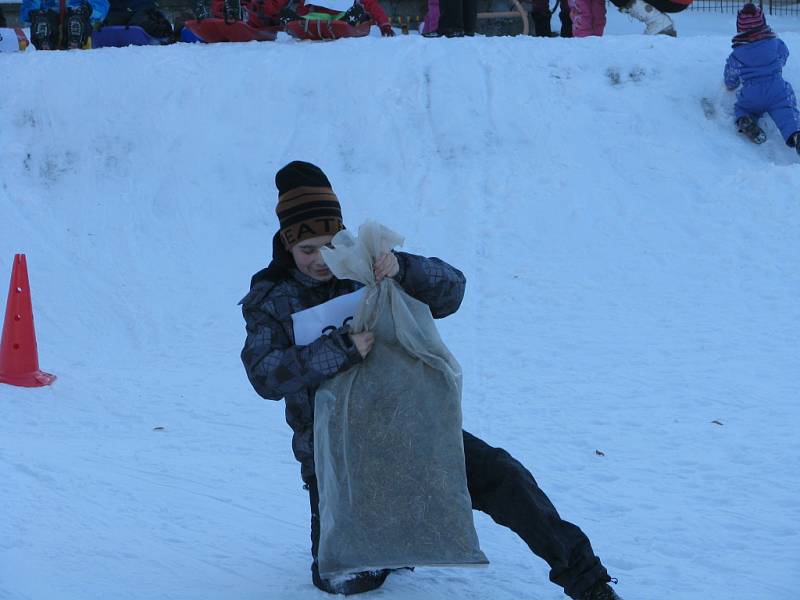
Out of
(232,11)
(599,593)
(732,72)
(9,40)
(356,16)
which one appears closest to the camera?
(599,593)

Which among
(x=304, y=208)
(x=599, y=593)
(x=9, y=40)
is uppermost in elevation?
(x=9, y=40)

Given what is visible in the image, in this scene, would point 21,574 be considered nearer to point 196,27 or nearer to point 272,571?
point 272,571

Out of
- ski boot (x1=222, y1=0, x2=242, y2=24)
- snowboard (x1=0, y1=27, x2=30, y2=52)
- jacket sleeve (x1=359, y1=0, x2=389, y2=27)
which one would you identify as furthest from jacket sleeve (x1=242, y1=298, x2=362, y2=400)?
snowboard (x1=0, y1=27, x2=30, y2=52)

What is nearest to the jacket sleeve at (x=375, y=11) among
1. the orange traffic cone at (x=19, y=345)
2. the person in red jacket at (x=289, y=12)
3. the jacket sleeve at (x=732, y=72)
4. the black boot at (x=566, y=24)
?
the person in red jacket at (x=289, y=12)

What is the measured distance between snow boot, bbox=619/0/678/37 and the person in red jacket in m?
2.41

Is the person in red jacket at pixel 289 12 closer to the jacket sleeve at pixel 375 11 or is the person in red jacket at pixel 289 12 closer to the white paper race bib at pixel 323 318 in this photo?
the jacket sleeve at pixel 375 11

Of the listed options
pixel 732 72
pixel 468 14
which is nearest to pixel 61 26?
pixel 468 14

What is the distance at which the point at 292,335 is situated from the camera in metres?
2.99

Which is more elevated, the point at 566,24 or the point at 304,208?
the point at 566,24

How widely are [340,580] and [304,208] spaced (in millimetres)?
1074

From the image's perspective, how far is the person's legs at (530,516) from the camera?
2.96 metres

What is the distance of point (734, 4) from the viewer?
18688 millimetres

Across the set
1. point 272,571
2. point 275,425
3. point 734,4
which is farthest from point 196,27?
point 734,4

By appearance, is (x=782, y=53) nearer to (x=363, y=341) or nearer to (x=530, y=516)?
(x=530, y=516)
